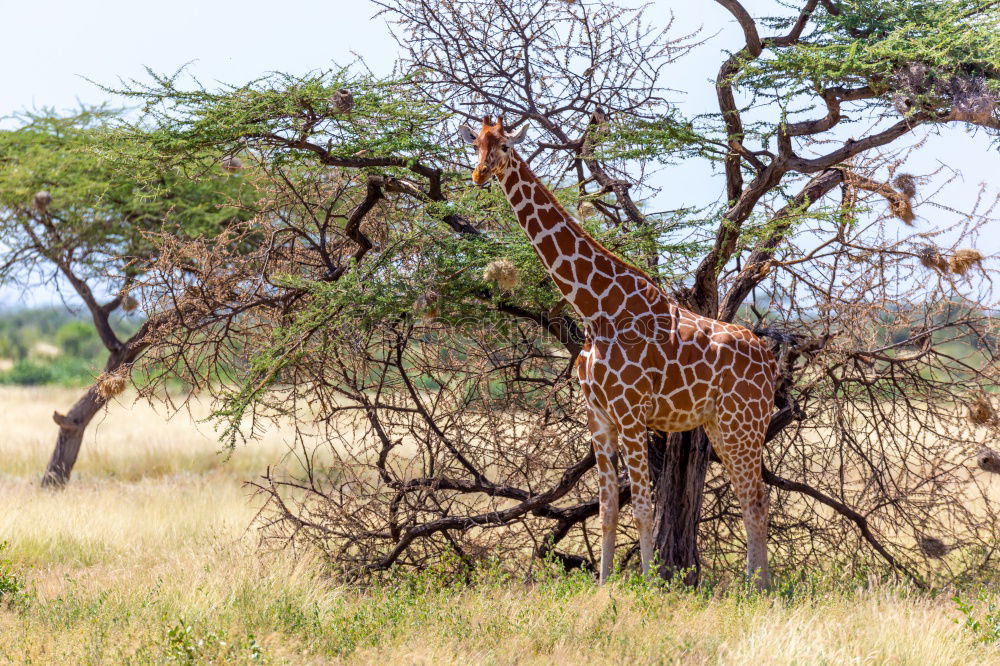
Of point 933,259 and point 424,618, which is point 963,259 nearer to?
point 933,259

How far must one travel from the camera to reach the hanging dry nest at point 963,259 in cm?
730

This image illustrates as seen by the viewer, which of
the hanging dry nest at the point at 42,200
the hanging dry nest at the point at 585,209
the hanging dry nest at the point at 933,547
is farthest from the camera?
the hanging dry nest at the point at 42,200

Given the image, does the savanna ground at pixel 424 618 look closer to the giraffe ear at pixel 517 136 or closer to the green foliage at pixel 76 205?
the giraffe ear at pixel 517 136

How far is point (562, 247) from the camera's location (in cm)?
680

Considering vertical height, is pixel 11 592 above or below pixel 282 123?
below

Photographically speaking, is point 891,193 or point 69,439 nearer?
point 891,193

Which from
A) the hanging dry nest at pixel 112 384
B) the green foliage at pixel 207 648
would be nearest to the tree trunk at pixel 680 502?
the green foliage at pixel 207 648

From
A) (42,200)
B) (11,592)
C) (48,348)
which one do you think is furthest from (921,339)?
(48,348)

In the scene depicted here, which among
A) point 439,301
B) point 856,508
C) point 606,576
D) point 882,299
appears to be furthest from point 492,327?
point 856,508

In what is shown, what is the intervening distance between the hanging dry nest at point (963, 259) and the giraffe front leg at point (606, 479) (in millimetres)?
2774

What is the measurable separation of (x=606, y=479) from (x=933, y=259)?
9.51 ft

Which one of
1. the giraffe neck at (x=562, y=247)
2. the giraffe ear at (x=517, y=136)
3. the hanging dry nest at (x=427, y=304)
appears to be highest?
the giraffe ear at (x=517, y=136)

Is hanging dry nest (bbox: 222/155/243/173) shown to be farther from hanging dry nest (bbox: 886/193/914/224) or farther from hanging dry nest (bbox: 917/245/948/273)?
hanging dry nest (bbox: 917/245/948/273)

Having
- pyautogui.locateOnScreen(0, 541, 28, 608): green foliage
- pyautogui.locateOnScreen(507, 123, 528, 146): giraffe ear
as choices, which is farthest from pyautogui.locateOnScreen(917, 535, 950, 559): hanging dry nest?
pyautogui.locateOnScreen(0, 541, 28, 608): green foliage
